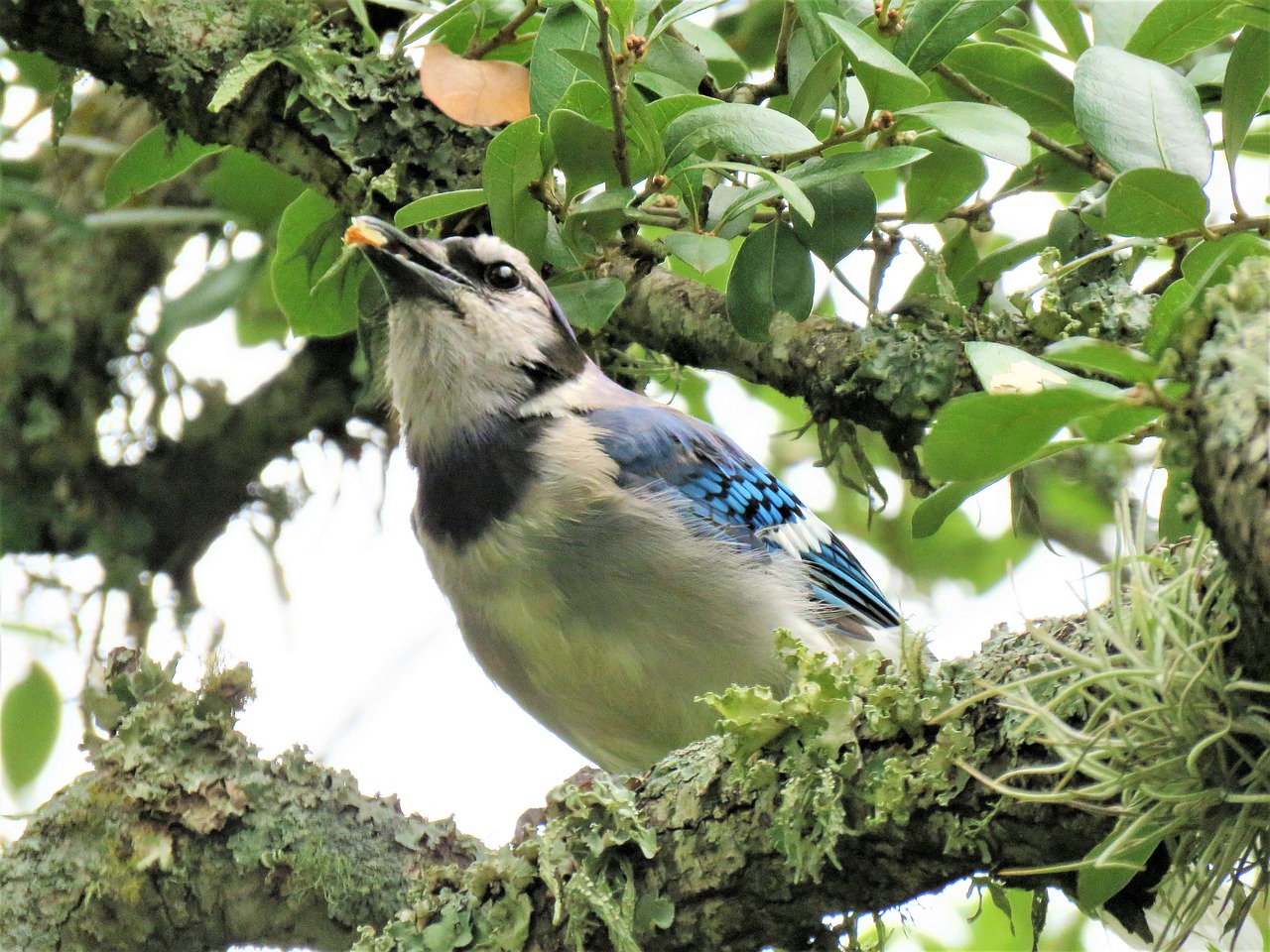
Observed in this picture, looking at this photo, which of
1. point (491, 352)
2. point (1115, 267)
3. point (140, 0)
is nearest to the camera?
point (1115, 267)

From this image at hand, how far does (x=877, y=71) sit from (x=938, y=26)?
177 mm

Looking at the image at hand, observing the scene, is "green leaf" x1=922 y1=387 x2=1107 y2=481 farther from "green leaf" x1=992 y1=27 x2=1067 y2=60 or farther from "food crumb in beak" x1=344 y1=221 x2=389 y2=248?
"food crumb in beak" x1=344 y1=221 x2=389 y2=248

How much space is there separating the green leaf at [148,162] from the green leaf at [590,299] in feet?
3.47

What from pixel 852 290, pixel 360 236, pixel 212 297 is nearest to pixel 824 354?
pixel 852 290

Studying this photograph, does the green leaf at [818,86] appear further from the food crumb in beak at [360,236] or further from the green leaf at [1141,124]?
the food crumb in beak at [360,236]

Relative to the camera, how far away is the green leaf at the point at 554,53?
8.17ft

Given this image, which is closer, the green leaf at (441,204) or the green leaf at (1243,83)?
the green leaf at (1243,83)

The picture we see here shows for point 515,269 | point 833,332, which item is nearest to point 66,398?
point 515,269

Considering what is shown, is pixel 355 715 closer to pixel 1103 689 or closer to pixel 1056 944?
pixel 1056 944

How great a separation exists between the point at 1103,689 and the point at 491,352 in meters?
2.00

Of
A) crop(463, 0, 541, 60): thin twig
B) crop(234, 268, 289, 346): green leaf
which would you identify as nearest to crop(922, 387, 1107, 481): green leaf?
crop(463, 0, 541, 60): thin twig

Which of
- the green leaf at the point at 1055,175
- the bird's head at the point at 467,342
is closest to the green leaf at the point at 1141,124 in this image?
the green leaf at the point at 1055,175

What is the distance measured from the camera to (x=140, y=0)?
3111 mm

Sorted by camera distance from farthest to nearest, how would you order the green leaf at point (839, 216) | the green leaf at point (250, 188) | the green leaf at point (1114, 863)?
the green leaf at point (250, 188) < the green leaf at point (839, 216) < the green leaf at point (1114, 863)
